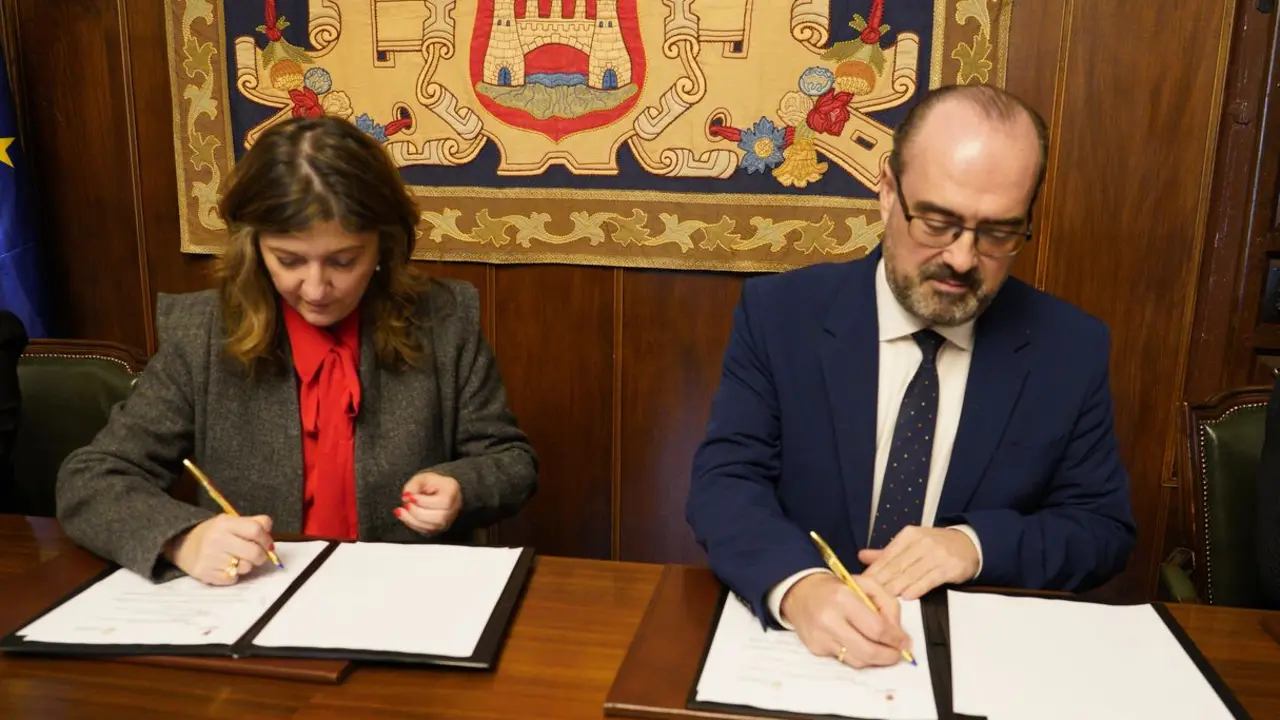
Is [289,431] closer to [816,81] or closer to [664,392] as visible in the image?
[664,392]

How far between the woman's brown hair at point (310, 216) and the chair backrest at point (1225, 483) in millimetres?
1446

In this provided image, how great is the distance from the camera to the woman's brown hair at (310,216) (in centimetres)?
156

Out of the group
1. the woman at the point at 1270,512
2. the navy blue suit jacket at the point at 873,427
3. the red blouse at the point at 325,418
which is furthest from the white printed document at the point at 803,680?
the red blouse at the point at 325,418

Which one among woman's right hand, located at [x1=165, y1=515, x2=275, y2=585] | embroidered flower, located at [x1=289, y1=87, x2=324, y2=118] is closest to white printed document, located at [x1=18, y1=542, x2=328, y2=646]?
woman's right hand, located at [x1=165, y1=515, x2=275, y2=585]

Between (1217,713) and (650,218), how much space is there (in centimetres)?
190

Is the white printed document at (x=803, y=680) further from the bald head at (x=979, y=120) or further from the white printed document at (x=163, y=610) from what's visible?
the bald head at (x=979, y=120)

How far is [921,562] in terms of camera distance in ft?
4.14

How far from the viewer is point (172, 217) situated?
2975 millimetres

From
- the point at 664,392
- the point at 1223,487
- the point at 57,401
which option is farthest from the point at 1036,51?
the point at 57,401

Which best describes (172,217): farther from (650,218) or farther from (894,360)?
(894,360)

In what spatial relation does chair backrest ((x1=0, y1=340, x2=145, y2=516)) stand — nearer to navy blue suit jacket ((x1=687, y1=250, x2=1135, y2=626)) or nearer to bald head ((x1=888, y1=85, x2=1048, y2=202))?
navy blue suit jacket ((x1=687, y1=250, x2=1135, y2=626))

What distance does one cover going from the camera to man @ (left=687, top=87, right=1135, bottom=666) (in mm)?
1347

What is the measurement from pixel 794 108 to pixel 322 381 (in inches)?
56.8

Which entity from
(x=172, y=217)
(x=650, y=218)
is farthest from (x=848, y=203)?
(x=172, y=217)
